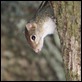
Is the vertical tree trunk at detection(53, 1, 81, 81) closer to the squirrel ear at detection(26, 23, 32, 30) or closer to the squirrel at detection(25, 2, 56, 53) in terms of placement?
the squirrel at detection(25, 2, 56, 53)

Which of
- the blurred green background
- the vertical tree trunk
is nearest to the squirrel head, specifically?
the vertical tree trunk

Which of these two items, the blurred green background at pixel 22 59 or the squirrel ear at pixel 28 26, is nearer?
the squirrel ear at pixel 28 26

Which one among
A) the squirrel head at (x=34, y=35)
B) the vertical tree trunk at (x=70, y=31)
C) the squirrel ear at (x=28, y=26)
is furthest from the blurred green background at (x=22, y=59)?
the vertical tree trunk at (x=70, y=31)

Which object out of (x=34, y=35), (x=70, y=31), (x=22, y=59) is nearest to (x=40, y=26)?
(x=34, y=35)

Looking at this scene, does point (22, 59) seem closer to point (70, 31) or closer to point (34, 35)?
point (34, 35)

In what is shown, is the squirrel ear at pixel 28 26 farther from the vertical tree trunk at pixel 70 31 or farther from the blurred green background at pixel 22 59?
the blurred green background at pixel 22 59

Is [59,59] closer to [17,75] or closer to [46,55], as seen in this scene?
[46,55]

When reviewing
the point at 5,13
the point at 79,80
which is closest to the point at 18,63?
the point at 5,13
